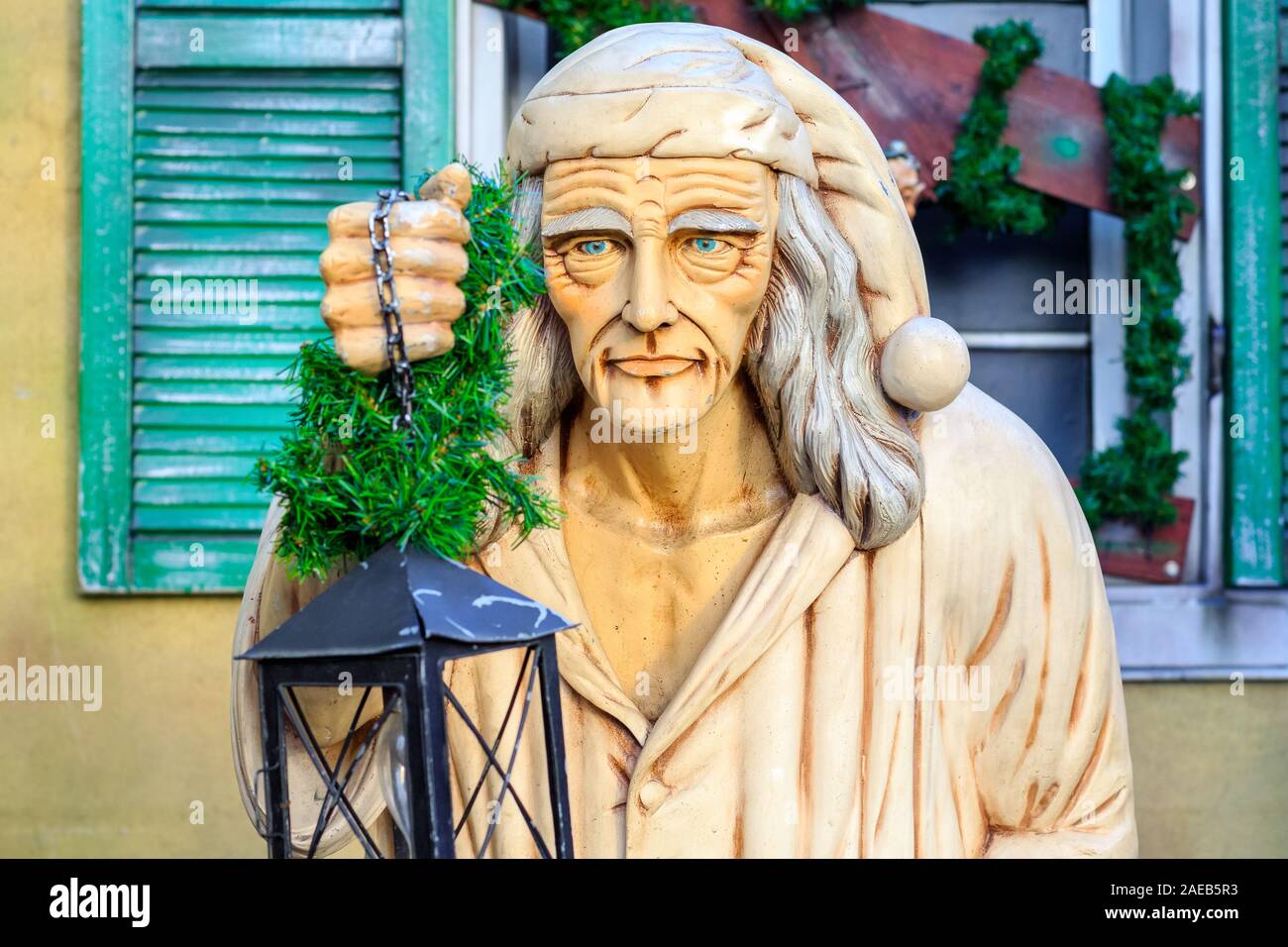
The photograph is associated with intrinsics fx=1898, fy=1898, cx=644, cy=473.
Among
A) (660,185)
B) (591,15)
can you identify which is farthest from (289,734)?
(591,15)

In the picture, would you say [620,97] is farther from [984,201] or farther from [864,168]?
[984,201]

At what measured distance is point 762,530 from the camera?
7.95 ft

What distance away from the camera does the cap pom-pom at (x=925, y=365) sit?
7.52 ft

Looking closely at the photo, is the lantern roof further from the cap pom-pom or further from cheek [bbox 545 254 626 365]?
the cap pom-pom

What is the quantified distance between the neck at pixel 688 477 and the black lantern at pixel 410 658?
0.47m

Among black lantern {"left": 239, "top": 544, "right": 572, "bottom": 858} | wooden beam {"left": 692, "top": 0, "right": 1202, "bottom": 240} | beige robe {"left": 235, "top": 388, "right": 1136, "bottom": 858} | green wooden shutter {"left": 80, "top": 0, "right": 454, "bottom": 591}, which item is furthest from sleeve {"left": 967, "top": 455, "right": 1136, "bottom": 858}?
green wooden shutter {"left": 80, "top": 0, "right": 454, "bottom": 591}

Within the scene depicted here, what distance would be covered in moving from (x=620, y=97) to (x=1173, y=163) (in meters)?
2.60

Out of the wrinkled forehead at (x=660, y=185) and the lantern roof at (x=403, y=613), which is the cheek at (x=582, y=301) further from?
the lantern roof at (x=403, y=613)

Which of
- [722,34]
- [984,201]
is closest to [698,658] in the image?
[722,34]

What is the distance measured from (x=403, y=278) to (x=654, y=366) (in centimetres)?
38

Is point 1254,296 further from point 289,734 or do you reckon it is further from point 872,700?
point 289,734

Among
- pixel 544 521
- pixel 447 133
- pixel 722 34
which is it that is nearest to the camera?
pixel 544 521

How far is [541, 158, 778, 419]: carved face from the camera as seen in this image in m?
2.21

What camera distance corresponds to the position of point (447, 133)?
14.4 ft
